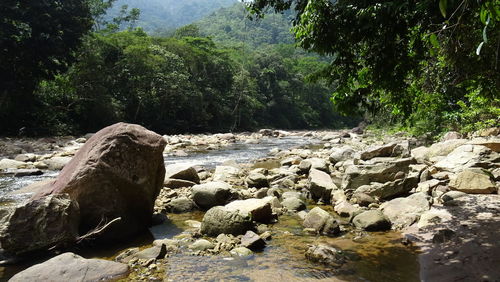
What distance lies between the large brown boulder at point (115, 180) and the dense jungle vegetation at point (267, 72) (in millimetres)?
2876

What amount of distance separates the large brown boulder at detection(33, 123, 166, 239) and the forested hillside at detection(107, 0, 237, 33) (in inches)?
5873

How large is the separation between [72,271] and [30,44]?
21482mm

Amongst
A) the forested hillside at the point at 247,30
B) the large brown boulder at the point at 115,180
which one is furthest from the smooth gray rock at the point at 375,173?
the forested hillside at the point at 247,30

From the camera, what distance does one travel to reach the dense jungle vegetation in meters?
4.04

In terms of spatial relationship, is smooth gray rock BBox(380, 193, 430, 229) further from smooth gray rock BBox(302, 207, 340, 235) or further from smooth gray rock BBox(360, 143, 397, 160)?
smooth gray rock BBox(360, 143, 397, 160)

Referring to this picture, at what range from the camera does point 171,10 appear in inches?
7456

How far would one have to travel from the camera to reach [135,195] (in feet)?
19.3

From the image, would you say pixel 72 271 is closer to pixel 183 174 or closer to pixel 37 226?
pixel 37 226

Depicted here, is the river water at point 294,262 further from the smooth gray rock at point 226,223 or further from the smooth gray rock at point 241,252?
the smooth gray rock at point 226,223

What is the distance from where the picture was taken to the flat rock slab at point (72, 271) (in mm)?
3920

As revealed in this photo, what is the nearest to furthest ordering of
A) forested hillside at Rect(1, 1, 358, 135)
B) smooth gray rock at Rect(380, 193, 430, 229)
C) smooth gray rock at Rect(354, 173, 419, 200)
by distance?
smooth gray rock at Rect(380, 193, 430, 229) < smooth gray rock at Rect(354, 173, 419, 200) < forested hillside at Rect(1, 1, 358, 135)

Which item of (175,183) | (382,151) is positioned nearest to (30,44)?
(175,183)

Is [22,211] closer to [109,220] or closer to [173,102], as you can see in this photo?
[109,220]

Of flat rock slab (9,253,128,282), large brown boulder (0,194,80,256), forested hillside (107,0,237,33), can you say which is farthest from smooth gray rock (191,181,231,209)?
forested hillside (107,0,237,33)
